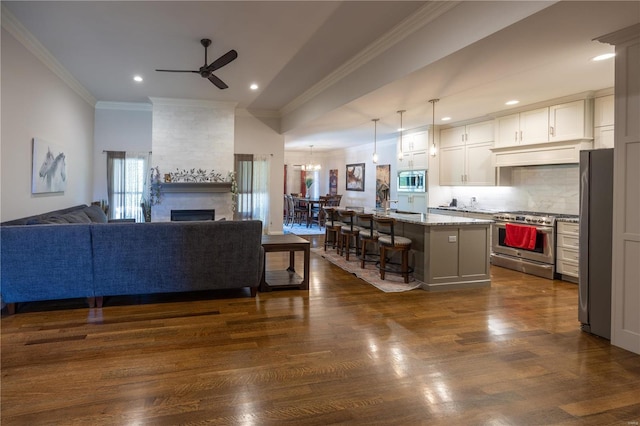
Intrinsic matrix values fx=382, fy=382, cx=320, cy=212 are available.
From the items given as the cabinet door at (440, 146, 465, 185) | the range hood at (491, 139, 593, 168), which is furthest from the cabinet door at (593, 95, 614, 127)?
the cabinet door at (440, 146, 465, 185)

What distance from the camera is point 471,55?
3590 mm

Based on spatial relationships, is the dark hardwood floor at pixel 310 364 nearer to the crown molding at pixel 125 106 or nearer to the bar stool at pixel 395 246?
A: the bar stool at pixel 395 246

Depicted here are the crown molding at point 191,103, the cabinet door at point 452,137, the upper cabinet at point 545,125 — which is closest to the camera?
the upper cabinet at point 545,125

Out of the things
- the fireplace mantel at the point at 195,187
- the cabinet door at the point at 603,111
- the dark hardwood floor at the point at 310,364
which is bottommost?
the dark hardwood floor at the point at 310,364

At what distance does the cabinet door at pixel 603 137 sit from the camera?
4984 millimetres

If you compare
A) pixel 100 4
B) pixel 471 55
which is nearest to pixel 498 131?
pixel 471 55

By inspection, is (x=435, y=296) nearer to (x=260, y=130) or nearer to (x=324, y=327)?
(x=324, y=327)

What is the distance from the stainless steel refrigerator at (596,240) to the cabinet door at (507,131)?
3000mm

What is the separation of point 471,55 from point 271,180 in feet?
19.5

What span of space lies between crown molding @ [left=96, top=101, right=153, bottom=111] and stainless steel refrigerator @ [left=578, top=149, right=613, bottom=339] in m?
8.04

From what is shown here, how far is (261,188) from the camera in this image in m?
8.86

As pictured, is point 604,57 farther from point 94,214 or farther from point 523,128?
point 94,214

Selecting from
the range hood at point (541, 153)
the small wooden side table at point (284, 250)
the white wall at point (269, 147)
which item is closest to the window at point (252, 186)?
the white wall at point (269, 147)

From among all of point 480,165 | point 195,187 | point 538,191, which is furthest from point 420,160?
point 195,187
